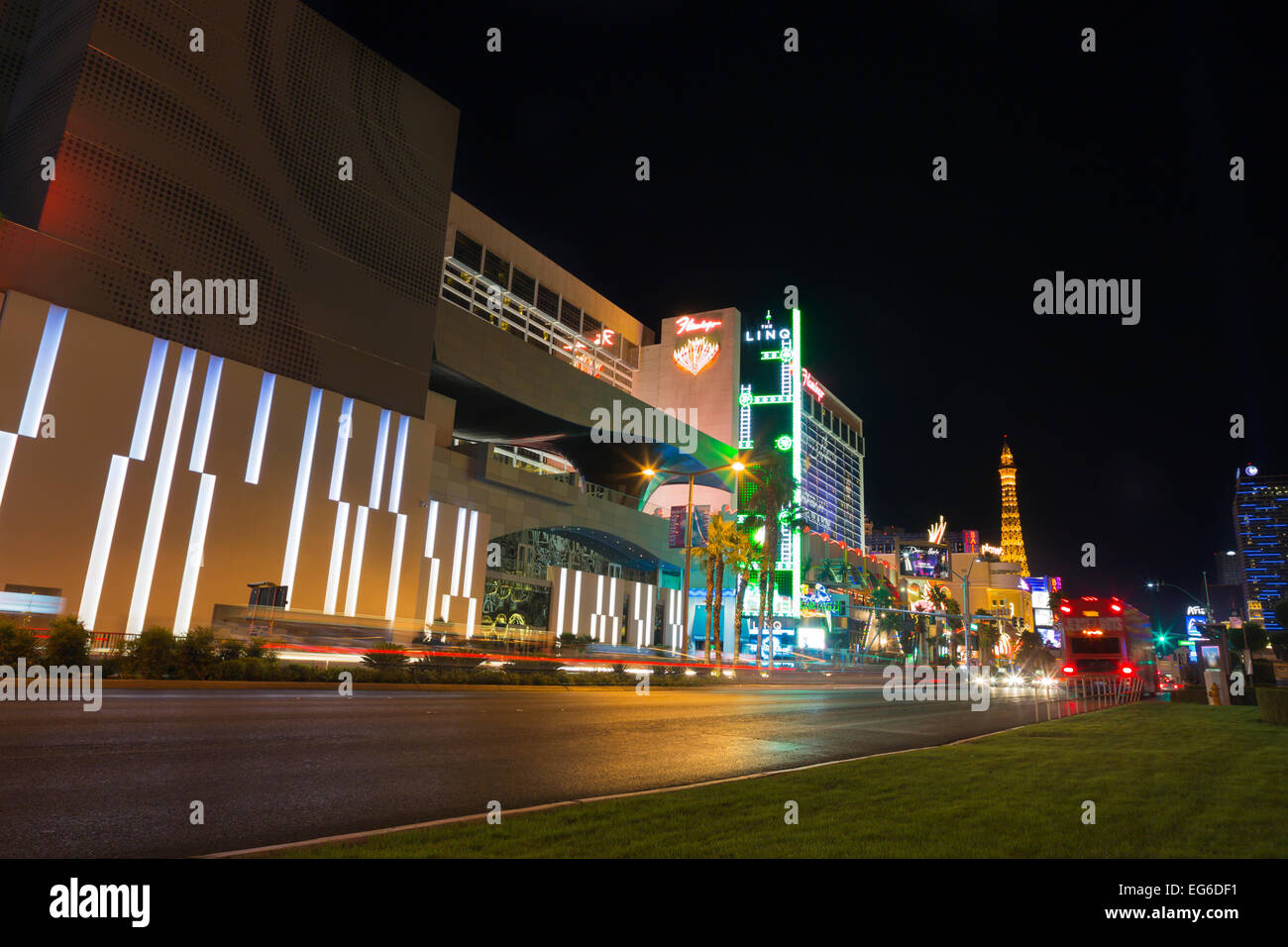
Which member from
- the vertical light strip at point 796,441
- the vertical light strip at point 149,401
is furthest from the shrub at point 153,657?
the vertical light strip at point 796,441

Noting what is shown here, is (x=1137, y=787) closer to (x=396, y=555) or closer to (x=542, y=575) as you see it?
(x=396, y=555)

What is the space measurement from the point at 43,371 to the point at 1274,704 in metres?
41.2

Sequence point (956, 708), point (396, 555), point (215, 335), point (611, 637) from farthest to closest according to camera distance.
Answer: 1. point (611, 637)
2. point (396, 555)
3. point (215, 335)
4. point (956, 708)

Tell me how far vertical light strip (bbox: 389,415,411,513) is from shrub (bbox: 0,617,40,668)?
82.6 feet

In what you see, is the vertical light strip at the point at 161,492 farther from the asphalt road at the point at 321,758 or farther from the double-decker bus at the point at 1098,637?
the double-decker bus at the point at 1098,637

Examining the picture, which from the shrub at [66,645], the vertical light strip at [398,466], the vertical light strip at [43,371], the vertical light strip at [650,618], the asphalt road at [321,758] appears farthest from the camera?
the vertical light strip at [650,618]

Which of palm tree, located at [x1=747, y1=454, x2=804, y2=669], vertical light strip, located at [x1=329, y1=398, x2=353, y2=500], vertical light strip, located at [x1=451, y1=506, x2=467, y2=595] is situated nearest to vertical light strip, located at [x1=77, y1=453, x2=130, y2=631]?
vertical light strip, located at [x1=329, y1=398, x2=353, y2=500]

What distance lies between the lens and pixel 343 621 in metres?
31.4

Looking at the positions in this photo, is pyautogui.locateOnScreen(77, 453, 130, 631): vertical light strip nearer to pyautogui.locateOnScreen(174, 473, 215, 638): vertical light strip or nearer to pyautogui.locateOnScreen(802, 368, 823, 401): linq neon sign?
pyautogui.locateOnScreen(174, 473, 215, 638): vertical light strip

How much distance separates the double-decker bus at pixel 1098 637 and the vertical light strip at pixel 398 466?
110 feet

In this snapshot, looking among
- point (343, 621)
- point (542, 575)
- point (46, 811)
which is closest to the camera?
point (46, 811)

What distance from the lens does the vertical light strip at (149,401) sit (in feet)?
102
